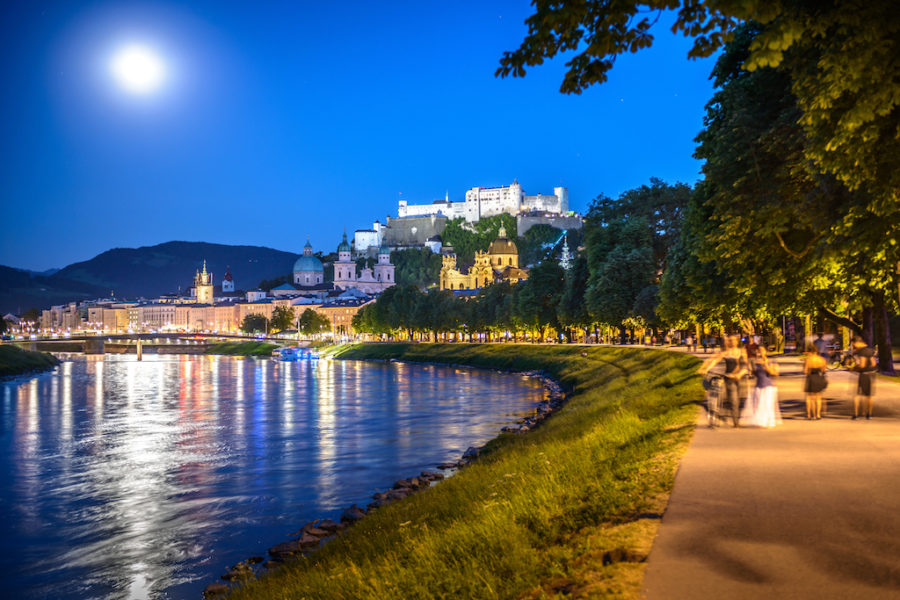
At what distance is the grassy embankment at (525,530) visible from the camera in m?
8.01

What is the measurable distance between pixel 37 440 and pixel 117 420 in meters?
7.86

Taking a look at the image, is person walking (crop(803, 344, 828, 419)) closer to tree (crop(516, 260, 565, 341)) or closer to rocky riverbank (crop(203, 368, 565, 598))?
rocky riverbank (crop(203, 368, 565, 598))

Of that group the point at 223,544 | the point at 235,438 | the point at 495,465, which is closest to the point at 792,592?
the point at 495,465

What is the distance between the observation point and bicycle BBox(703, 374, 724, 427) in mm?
17203

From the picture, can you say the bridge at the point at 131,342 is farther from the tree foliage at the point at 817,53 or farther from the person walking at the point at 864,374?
the tree foliage at the point at 817,53

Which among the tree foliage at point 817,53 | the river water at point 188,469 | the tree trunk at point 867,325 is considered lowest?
the river water at point 188,469

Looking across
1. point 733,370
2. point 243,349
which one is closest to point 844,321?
point 733,370

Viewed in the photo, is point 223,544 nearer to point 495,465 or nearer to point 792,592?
point 495,465

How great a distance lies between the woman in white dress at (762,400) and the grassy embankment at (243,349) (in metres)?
155

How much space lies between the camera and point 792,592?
665cm

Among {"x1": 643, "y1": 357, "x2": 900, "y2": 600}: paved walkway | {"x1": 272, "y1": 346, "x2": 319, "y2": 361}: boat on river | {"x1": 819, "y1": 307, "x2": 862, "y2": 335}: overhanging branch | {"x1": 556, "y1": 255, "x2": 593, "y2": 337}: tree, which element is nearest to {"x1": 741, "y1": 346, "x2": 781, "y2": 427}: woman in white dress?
{"x1": 643, "y1": 357, "x2": 900, "y2": 600}: paved walkway

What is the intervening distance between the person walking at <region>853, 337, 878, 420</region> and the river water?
12.6m

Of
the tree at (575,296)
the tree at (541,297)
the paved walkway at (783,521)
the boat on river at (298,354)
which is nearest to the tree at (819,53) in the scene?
the paved walkway at (783,521)

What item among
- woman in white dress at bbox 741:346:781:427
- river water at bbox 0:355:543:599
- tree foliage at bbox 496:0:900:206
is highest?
tree foliage at bbox 496:0:900:206
